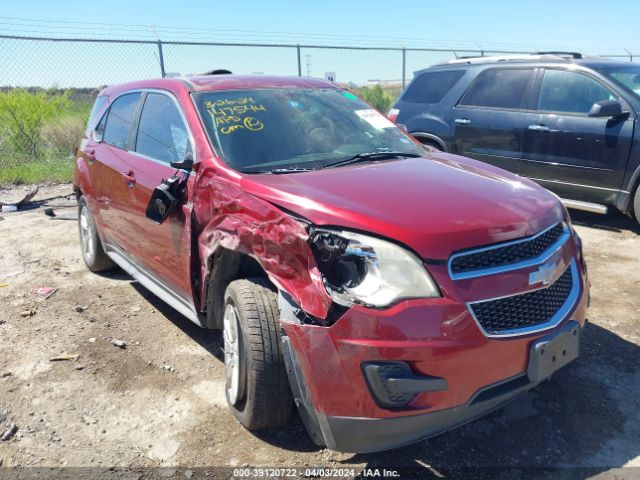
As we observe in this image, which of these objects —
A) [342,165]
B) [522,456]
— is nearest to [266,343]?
[342,165]

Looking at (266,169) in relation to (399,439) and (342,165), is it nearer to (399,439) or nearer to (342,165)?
(342,165)

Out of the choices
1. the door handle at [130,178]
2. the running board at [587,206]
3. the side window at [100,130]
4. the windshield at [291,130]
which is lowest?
the running board at [587,206]

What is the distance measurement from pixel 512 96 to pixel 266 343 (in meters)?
5.51

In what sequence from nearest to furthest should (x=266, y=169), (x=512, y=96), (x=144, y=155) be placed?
1. (x=266, y=169)
2. (x=144, y=155)
3. (x=512, y=96)

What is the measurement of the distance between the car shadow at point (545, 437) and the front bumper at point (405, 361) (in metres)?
0.46

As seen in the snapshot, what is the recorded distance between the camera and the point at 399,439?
7.54 feet

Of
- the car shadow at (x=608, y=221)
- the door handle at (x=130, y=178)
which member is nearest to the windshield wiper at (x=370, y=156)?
the door handle at (x=130, y=178)

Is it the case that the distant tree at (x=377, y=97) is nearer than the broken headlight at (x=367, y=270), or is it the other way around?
the broken headlight at (x=367, y=270)

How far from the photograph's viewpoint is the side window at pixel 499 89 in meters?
6.96

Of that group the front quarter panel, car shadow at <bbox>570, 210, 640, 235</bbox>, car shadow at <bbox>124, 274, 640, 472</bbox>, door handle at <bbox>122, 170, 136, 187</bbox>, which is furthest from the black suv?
car shadow at <bbox>124, 274, 640, 472</bbox>

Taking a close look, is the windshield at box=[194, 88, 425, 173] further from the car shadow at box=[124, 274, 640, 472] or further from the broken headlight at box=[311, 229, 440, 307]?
the car shadow at box=[124, 274, 640, 472]

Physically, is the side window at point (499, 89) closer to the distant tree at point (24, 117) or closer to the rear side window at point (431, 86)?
the rear side window at point (431, 86)

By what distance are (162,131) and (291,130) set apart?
0.98 metres

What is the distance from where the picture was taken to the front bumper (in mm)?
2232
